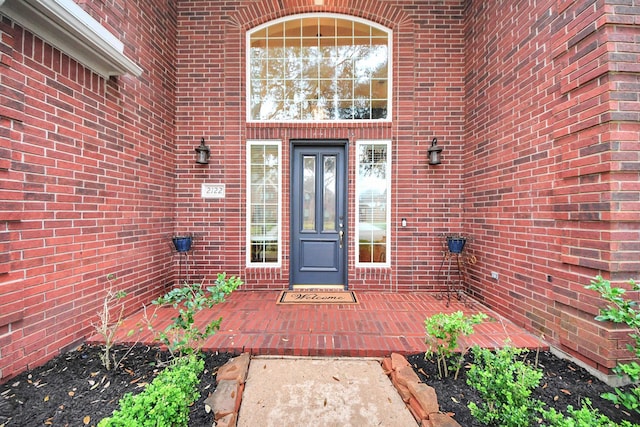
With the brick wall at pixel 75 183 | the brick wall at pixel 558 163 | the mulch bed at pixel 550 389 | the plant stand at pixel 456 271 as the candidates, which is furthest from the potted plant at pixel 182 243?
the brick wall at pixel 558 163

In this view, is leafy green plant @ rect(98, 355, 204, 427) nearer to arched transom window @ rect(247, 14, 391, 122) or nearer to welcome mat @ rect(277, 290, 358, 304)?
welcome mat @ rect(277, 290, 358, 304)

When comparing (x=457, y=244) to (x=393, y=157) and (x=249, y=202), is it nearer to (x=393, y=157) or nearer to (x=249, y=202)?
(x=393, y=157)

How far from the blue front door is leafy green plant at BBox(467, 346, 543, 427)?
255cm

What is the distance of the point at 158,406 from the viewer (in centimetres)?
126

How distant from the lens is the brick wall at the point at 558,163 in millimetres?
1974

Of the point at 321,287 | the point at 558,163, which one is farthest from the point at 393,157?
the point at 321,287

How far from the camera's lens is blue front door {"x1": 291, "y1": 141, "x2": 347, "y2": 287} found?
4.08m

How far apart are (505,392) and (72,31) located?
398cm

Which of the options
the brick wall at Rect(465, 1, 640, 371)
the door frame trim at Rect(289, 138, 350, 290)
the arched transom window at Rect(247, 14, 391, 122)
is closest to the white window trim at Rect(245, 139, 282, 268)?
the door frame trim at Rect(289, 138, 350, 290)

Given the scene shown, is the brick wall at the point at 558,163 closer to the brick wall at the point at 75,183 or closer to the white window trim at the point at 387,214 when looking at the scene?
the white window trim at the point at 387,214

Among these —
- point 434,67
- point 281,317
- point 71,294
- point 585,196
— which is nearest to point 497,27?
point 434,67

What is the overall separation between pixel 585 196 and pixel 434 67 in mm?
2804

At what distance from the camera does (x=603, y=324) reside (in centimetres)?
199

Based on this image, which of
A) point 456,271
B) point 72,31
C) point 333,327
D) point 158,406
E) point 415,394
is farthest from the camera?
point 456,271
